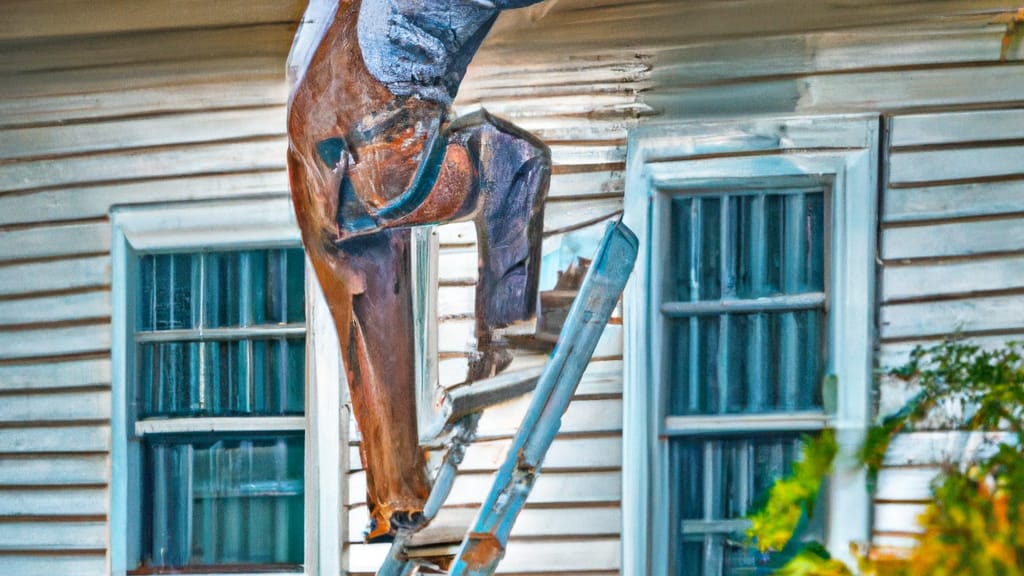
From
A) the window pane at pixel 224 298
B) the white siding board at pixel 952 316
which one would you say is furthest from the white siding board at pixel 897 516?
the window pane at pixel 224 298

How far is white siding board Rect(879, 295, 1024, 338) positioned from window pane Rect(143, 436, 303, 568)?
60.3 inches

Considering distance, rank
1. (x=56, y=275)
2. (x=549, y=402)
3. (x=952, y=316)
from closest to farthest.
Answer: (x=549, y=402), (x=952, y=316), (x=56, y=275)

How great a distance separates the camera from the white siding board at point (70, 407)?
3258mm

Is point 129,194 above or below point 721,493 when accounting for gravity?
above

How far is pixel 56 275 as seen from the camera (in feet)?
10.8

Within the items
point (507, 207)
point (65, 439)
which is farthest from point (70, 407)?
point (507, 207)

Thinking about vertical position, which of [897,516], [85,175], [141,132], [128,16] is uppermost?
[128,16]

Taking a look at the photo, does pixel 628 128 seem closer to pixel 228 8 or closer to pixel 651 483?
pixel 651 483

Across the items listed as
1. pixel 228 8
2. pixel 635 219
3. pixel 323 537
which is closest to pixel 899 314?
pixel 635 219

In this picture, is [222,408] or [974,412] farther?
[222,408]

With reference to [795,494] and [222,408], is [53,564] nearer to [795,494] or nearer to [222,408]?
[222,408]

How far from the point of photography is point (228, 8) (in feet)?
10.5

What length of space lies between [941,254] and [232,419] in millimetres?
1834

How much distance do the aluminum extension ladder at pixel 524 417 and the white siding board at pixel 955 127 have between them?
68cm
